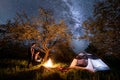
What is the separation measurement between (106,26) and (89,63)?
Result: 127 inches

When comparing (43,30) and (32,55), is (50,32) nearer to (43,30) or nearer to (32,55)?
(43,30)

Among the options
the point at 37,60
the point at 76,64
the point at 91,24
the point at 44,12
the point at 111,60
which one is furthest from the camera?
the point at 111,60

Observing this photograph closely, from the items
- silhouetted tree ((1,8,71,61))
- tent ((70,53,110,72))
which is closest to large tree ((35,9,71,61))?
silhouetted tree ((1,8,71,61))

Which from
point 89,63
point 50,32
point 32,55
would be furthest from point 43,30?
point 89,63

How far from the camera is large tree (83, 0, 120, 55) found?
1644 centimetres

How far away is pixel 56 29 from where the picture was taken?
2233 centimetres

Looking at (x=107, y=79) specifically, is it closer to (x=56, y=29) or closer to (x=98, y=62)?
(x=98, y=62)

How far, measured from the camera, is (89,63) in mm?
18438

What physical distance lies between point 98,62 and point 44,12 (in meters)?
7.39

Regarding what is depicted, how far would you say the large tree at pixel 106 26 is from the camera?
16438 millimetres

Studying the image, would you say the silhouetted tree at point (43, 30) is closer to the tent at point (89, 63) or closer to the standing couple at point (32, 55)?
the standing couple at point (32, 55)

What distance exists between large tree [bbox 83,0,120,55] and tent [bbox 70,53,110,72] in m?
1.39

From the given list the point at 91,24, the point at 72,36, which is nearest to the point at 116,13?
the point at 91,24

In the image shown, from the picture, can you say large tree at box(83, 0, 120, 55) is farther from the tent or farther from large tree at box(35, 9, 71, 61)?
large tree at box(35, 9, 71, 61)
